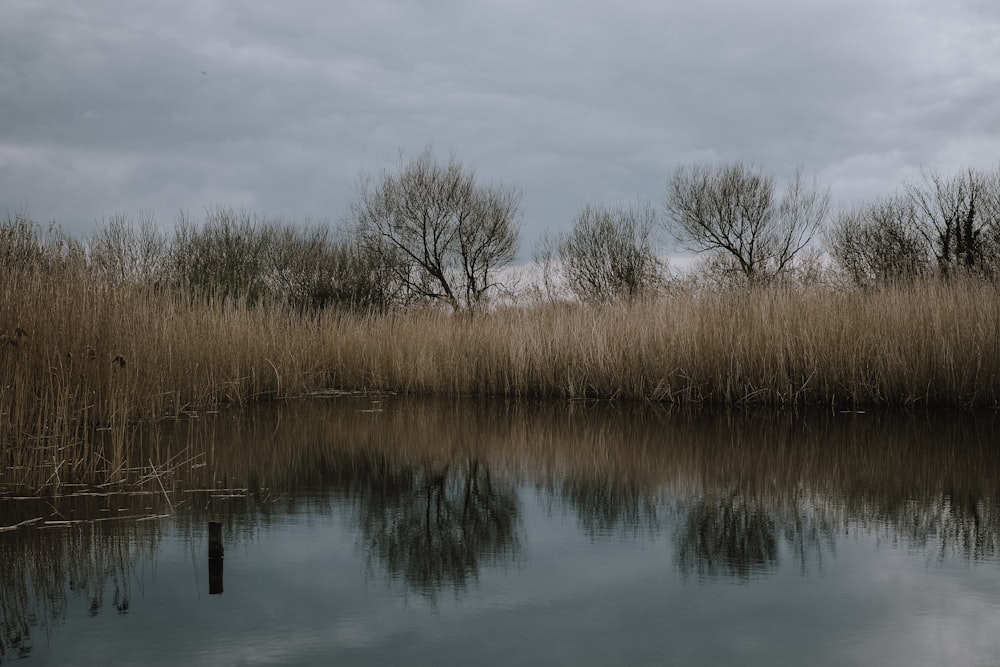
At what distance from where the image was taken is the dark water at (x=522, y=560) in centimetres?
224

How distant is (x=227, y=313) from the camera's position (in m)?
10.7

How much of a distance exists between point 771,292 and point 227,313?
22.9ft

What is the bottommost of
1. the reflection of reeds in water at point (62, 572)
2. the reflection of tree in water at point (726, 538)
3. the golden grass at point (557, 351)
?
the reflection of tree in water at point (726, 538)

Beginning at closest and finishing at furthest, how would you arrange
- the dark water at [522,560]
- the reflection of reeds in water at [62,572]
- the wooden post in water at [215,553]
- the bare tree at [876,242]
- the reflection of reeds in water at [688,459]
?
the dark water at [522,560] < the reflection of reeds in water at [62,572] < the wooden post in water at [215,553] < the reflection of reeds in water at [688,459] < the bare tree at [876,242]

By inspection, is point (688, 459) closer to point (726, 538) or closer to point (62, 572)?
point (726, 538)

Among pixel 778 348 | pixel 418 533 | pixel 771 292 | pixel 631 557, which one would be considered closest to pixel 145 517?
pixel 418 533

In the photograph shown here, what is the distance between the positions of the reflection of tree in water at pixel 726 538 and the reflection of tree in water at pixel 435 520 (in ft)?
2.37

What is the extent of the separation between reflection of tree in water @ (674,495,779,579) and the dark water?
2 centimetres

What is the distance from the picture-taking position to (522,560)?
3127mm

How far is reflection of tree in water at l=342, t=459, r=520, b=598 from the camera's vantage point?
119 inches

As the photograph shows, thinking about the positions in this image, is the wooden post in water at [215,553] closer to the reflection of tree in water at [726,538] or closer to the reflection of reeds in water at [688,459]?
the reflection of reeds in water at [688,459]

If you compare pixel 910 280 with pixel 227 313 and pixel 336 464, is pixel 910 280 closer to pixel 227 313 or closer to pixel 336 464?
pixel 336 464

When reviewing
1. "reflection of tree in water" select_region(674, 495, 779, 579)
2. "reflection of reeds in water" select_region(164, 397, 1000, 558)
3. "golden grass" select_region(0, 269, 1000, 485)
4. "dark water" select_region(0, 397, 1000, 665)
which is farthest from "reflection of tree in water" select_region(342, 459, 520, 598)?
"golden grass" select_region(0, 269, 1000, 485)

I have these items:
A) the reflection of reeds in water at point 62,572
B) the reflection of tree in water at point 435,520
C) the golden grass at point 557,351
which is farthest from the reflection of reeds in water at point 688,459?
the reflection of reeds in water at point 62,572
